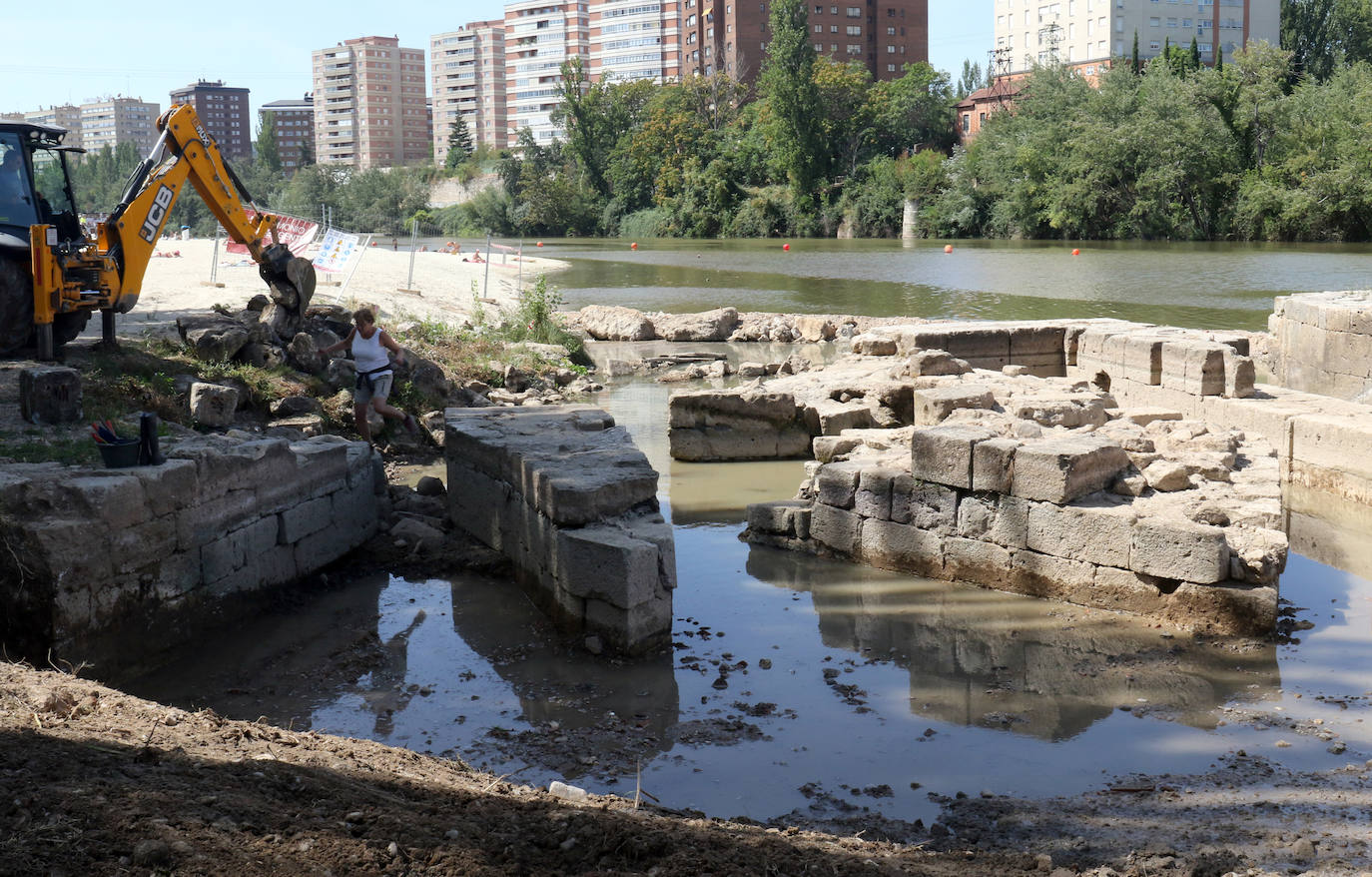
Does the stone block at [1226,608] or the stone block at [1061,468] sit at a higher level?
the stone block at [1061,468]

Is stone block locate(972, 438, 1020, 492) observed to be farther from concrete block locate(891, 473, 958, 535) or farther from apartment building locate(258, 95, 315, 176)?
apartment building locate(258, 95, 315, 176)

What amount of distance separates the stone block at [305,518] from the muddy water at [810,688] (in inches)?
19.7

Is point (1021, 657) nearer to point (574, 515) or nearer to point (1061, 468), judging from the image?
point (1061, 468)

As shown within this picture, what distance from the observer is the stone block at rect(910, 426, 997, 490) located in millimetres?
8023

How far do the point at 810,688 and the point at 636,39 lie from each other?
4481 inches

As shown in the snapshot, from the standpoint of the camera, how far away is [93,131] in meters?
200

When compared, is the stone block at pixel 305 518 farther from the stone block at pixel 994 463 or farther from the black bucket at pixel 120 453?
the stone block at pixel 994 463

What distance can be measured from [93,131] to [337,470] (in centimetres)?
22264

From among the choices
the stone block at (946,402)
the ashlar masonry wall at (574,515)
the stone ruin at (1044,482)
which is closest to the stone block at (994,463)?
the stone ruin at (1044,482)

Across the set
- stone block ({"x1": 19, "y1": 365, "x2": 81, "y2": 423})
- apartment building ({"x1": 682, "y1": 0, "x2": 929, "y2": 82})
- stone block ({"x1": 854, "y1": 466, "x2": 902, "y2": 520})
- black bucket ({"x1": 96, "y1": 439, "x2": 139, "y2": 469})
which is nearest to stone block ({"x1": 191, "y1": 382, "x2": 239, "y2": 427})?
stone block ({"x1": 19, "y1": 365, "x2": 81, "y2": 423})

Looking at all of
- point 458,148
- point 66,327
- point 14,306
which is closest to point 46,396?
point 14,306

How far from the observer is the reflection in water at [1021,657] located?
20.0 feet

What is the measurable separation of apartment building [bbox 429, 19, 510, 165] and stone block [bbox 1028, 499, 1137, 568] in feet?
464

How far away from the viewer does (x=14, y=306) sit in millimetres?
10375
